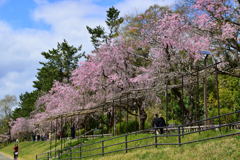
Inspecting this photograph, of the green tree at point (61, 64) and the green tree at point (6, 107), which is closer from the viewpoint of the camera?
the green tree at point (61, 64)

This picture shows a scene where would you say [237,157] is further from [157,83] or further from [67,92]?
[67,92]

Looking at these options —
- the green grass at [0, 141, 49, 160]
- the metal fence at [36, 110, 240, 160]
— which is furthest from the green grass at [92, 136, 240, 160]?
the green grass at [0, 141, 49, 160]

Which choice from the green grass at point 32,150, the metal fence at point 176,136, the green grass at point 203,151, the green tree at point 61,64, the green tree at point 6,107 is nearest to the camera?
the green grass at point 203,151

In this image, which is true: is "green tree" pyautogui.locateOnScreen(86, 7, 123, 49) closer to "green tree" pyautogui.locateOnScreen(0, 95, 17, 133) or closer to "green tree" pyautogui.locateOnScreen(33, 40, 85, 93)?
"green tree" pyautogui.locateOnScreen(33, 40, 85, 93)

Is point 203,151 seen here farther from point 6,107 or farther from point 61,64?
point 6,107

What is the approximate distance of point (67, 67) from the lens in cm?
5609

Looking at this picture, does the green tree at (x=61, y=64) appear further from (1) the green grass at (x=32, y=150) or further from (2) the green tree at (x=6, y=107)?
(2) the green tree at (x=6, y=107)

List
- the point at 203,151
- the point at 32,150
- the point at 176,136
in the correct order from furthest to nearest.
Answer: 1. the point at 32,150
2. the point at 176,136
3. the point at 203,151

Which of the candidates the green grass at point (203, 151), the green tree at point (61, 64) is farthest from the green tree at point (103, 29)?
the green grass at point (203, 151)

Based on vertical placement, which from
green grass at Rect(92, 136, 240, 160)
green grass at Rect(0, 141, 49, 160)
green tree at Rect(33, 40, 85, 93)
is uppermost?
green tree at Rect(33, 40, 85, 93)

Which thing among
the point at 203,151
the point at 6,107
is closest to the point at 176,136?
the point at 203,151

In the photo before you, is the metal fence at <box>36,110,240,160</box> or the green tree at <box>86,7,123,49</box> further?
the green tree at <box>86,7,123,49</box>

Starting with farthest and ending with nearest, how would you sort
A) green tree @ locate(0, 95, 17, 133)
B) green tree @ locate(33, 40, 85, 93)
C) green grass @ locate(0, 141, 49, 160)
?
1. green tree @ locate(0, 95, 17, 133)
2. green tree @ locate(33, 40, 85, 93)
3. green grass @ locate(0, 141, 49, 160)

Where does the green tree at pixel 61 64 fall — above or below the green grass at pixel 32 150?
above
